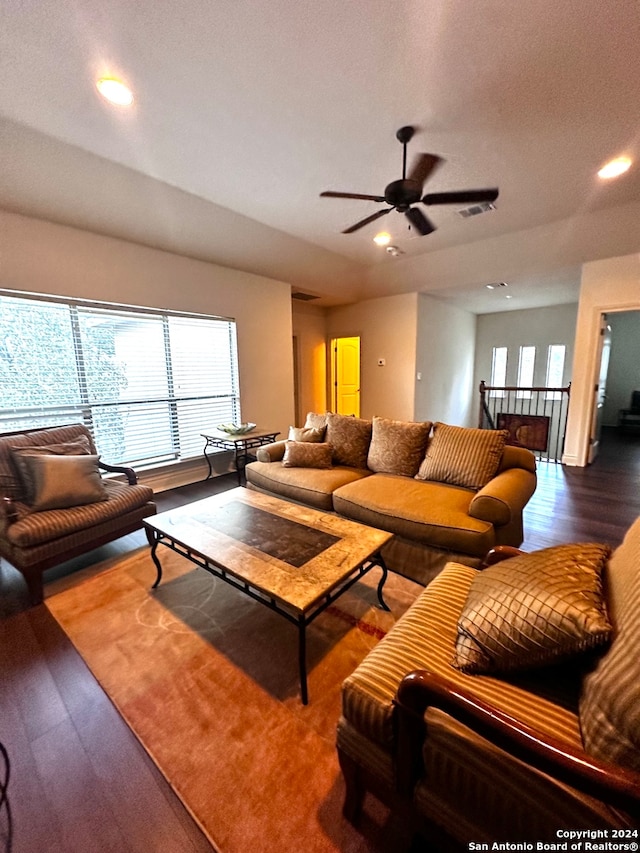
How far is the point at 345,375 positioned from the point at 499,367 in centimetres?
403

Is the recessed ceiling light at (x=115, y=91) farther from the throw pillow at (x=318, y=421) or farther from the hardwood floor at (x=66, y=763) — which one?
the hardwood floor at (x=66, y=763)

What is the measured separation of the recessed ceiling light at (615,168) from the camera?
2704 mm

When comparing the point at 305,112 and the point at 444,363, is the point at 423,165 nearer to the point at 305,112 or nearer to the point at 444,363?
the point at 305,112

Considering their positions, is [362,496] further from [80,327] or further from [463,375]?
[463,375]

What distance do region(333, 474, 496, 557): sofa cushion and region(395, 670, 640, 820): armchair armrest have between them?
1.28 m

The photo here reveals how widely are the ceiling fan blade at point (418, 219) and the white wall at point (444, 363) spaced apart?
313cm

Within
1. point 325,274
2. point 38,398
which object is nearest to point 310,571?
point 38,398

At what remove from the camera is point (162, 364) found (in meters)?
4.03

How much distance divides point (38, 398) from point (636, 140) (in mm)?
5191

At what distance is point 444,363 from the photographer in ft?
23.1

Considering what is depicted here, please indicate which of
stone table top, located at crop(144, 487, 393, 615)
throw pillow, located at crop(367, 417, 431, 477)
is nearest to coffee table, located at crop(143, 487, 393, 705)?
stone table top, located at crop(144, 487, 393, 615)

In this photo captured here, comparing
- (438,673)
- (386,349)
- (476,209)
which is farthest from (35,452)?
(386,349)

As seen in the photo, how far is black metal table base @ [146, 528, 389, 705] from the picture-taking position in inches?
56.1

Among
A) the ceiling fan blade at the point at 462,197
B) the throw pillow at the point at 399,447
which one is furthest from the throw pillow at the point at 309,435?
the ceiling fan blade at the point at 462,197
